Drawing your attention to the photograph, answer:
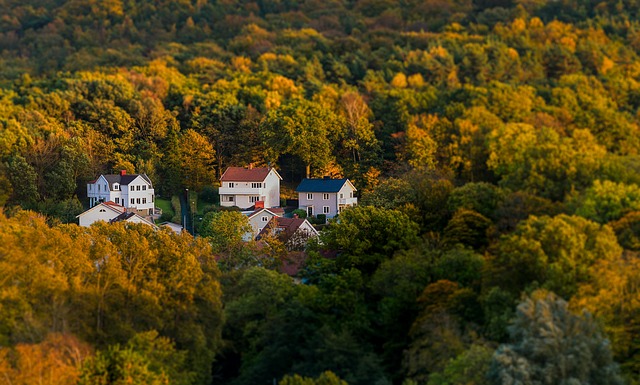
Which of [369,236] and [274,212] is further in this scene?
[274,212]

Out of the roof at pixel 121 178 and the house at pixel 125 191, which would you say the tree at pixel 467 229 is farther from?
the roof at pixel 121 178

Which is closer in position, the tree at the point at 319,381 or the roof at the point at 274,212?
the tree at the point at 319,381

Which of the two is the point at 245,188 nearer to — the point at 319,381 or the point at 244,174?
the point at 244,174

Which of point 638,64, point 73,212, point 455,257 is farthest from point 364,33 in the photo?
point 455,257

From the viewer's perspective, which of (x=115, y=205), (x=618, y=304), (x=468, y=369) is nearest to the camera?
(x=468, y=369)

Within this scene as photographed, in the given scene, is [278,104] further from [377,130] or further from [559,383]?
[559,383]

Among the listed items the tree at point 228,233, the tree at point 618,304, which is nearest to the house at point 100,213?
the tree at point 228,233

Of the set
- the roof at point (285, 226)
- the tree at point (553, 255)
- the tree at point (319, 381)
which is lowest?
the tree at point (319, 381)

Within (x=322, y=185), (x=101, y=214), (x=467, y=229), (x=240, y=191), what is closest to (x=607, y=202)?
(x=467, y=229)
